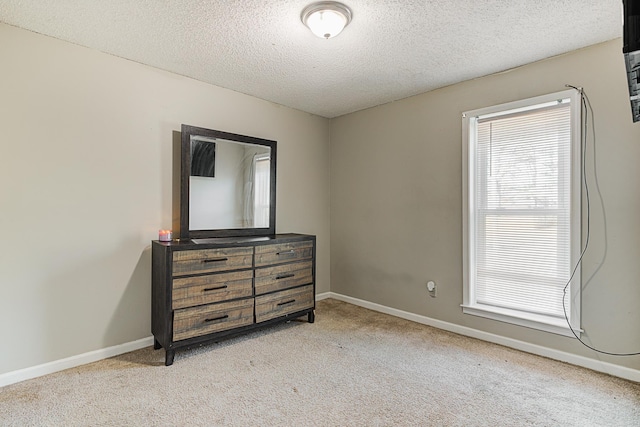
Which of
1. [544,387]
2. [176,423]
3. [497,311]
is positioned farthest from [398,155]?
[176,423]

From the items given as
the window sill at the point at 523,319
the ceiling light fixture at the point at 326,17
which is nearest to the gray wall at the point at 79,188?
the ceiling light fixture at the point at 326,17

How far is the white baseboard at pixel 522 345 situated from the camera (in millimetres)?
2363

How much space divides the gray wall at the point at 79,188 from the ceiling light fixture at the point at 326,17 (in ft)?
4.97

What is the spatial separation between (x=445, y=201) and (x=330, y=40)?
1.83 metres

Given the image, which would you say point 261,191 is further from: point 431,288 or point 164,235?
point 431,288

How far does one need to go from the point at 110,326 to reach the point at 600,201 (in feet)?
12.4

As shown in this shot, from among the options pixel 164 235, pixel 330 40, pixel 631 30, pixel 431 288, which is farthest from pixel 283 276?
pixel 631 30

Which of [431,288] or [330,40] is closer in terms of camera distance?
[330,40]

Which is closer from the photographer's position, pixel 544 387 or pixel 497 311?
pixel 544 387

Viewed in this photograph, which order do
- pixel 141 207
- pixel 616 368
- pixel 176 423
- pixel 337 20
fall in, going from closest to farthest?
1. pixel 176 423
2. pixel 337 20
3. pixel 616 368
4. pixel 141 207

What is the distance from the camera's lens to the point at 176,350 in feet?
8.79

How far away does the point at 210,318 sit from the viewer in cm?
269

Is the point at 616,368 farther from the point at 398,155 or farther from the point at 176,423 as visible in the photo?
the point at 176,423

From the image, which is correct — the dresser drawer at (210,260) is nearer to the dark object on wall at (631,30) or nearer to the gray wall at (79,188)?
the gray wall at (79,188)
